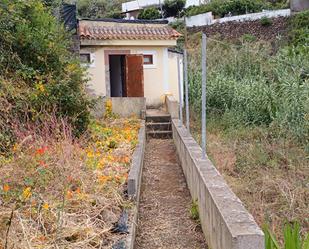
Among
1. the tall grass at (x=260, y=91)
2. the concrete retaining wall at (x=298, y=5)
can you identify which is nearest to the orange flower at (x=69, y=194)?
the tall grass at (x=260, y=91)

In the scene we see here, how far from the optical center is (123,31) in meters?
14.9

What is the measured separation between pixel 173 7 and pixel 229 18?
33.4 ft

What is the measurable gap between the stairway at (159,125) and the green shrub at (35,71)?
3546 mm

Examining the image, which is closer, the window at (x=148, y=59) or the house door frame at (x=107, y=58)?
the house door frame at (x=107, y=58)

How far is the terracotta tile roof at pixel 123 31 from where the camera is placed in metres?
14.3

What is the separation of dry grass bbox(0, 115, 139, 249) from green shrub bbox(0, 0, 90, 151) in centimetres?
80

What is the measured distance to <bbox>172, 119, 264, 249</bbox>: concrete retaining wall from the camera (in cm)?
319

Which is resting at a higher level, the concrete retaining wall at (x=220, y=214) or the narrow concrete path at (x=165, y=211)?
the concrete retaining wall at (x=220, y=214)

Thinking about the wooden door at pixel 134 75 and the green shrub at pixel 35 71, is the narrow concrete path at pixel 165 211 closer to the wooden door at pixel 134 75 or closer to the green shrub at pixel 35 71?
the green shrub at pixel 35 71

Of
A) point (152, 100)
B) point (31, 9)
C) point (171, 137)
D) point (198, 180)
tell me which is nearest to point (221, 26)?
point (152, 100)

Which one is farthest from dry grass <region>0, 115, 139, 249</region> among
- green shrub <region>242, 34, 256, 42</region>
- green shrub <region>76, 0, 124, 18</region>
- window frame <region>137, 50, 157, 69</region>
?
green shrub <region>76, 0, 124, 18</region>

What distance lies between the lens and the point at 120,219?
4656 millimetres

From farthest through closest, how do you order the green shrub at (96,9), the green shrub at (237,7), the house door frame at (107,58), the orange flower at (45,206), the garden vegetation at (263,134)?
the green shrub at (96,9) → the green shrub at (237,7) → the house door frame at (107,58) → the garden vegetation at (263,134) → the orange flower at (45,206)

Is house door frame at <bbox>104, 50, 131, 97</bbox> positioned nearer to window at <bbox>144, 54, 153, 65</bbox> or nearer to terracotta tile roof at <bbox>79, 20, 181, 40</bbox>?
terracotta tile roof at <bbox>79, 20, 181, 40</bbox>
